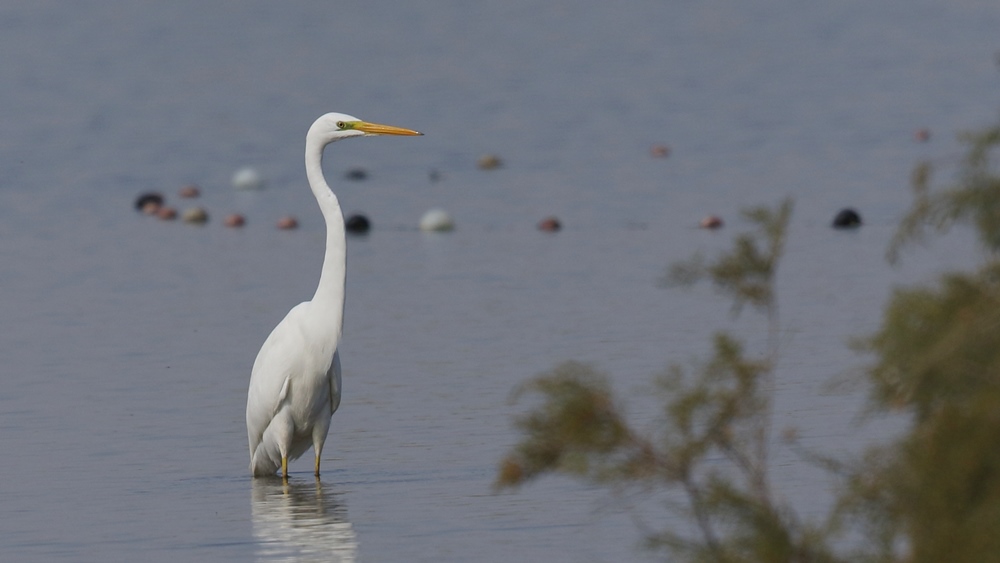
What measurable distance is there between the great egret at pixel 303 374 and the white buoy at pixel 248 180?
15741mm

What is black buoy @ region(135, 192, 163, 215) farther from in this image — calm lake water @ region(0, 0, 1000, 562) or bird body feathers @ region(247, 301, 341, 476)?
bird body feathers @ region(247, 301, 341, 476)

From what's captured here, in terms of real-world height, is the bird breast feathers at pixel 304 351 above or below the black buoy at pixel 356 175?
above

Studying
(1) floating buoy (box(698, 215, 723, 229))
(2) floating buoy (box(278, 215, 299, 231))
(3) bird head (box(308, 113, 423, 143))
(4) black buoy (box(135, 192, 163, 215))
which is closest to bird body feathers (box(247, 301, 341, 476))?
(3) bird head (box(308, 113, 423, 143))

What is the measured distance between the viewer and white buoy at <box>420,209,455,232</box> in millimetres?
20812

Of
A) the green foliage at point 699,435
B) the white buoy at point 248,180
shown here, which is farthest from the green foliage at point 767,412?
the white buoy at point 248,180

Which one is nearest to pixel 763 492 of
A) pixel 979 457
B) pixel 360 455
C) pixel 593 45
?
pixel 979 457

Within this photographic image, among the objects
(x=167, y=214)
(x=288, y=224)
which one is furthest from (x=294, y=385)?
(x=167, y=214)

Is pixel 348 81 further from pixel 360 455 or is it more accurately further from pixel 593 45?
pixel 360 455

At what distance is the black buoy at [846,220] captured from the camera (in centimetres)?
1958

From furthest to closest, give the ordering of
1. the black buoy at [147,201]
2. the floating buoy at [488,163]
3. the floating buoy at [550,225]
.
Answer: the floating buoy at [488,163] → the black buoy at [147,201] → the floating buoy at [550,225]

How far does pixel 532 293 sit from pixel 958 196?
11.0 m

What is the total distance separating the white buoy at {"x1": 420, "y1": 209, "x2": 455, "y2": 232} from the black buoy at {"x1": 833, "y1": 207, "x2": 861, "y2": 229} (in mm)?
4424

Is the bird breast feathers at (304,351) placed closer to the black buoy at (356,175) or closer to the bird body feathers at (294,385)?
the bird body feathers at (294,385)

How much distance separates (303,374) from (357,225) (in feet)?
34.8
